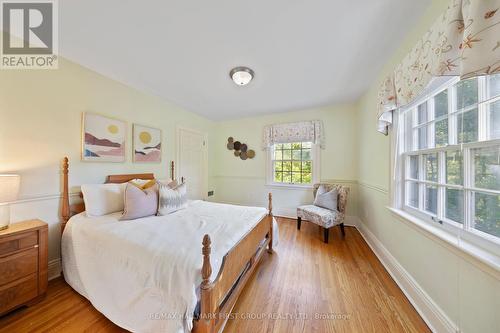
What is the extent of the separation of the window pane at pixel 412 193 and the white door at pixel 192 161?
11.1 ft

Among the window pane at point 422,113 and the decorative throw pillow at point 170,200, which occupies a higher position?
the window pane at point 422,113

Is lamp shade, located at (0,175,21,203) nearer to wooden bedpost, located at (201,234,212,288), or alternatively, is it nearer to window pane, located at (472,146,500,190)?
wooden bedpost, located at (201,234,212,288)

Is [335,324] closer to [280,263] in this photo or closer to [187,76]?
[280,263]

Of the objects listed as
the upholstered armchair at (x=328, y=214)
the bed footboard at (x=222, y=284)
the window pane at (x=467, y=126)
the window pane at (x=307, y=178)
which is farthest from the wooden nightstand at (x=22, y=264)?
the window pane at (x=307, y=178)

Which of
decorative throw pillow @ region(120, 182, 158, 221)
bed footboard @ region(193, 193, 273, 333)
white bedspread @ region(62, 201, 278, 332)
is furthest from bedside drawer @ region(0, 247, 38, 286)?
bed footboard @ region(193, 193, 273, 333)

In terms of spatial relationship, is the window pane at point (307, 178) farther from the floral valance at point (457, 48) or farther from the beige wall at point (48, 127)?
the beige wall at point (48, 127)

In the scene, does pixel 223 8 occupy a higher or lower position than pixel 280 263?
higher

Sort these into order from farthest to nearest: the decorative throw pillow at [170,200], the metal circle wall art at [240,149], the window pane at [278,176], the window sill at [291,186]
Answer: the metal circle wall art at [240,149] → the window pane at [278,176] → the window sill at [291,186] → the decorative throw pillow at [170,200]

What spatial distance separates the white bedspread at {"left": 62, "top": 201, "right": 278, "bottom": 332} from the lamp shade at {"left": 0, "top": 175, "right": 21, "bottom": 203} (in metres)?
0.49

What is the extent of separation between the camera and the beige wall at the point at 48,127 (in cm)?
159

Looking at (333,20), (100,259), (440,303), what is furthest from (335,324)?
(333,20)

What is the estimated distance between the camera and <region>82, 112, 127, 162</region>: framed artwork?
2.05 m

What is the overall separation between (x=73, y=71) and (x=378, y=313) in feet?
12.5

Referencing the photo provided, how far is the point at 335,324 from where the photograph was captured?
4.24ft
